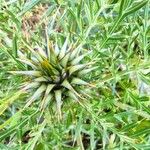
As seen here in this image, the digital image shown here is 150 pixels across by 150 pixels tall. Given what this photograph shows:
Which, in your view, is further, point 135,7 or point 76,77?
point 135,7

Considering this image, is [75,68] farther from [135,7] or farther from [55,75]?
[135,7]

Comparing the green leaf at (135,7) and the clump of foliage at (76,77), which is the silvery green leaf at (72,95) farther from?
the green leaf at (135,7)

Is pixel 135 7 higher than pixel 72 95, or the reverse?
pixel 135 7

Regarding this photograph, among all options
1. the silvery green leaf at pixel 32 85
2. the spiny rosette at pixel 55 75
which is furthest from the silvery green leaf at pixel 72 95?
the silvery green leaf at pixel 32 85

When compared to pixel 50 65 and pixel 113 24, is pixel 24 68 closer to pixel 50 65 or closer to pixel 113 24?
pixel 50 65

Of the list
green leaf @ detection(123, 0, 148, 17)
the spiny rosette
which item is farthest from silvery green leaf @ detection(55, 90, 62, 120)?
green leaf @ detection(123, 0, 148, 17)

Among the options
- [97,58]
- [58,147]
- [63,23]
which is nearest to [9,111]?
[58,147]

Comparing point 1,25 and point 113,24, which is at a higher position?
point 1,25

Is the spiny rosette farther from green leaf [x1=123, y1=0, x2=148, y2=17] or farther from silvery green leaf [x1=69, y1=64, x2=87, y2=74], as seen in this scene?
green leaf [x1=123, y1=0, x2=148, y2=17]

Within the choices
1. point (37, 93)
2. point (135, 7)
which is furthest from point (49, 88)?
point (135, 7)
